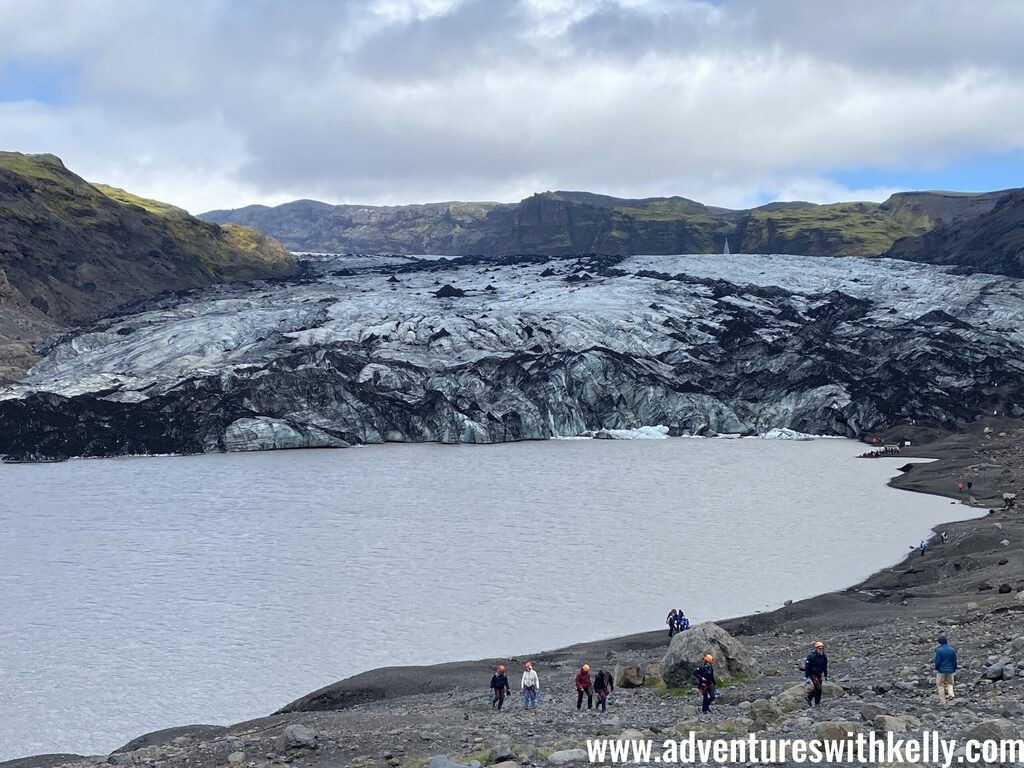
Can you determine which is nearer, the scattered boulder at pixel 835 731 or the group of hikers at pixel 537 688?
the scattered boulder at pixel 835 731

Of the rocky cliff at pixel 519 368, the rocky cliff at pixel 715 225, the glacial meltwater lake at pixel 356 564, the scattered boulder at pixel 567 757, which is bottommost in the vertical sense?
the glacial meltwater lake at pixel 356 564

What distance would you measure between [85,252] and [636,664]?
9991 cm

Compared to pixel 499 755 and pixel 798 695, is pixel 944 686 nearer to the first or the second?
pixel 798 695

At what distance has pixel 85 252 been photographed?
343 ft

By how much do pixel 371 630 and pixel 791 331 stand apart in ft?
202

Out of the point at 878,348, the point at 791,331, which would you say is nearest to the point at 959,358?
the point at 878,348

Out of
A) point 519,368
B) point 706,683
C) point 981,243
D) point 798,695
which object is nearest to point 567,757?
point 706,683

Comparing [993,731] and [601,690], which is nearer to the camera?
[993,731]

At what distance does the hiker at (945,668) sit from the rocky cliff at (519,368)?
182 feet

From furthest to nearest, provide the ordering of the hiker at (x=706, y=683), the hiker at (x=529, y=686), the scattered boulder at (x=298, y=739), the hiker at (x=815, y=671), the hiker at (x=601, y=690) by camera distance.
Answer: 1. the hiker at (x=529, y=686)
2. the hiker at (x=601, y=690)
3. the hiker at (x=706, y=683)
4. the scattered boulder at (x=298, y=739)
5. the hiker at (x=815, y=671)

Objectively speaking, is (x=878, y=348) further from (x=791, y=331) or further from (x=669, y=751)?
(x=669, y=751)

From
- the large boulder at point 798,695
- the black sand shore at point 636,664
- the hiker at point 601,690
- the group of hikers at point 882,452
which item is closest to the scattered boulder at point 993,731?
the black sand shore at point 636,664

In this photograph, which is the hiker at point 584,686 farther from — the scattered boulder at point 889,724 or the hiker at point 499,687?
the scattered boulder at point 889,724

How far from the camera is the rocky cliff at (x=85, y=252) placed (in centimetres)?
9331
